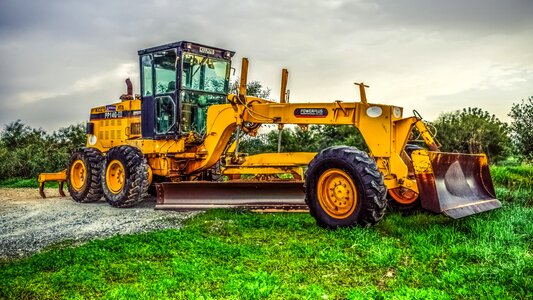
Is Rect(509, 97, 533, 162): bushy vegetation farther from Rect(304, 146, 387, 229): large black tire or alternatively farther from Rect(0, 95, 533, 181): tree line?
Rect(304, 146, 387, 229): large black tire

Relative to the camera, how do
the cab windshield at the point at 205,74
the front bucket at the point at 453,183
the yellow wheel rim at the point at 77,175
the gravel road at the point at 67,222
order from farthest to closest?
the yellow wheel rim at the point at 77,175 → the cab windshield at the point at 205,74 → the gravel road at the point at 67,222 → the front bucket at the point at 453,183

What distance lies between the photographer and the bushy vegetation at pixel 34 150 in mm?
22828

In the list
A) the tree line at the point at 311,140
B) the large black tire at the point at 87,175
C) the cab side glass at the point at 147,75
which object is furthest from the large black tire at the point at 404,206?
the tree line at the point at 311,140

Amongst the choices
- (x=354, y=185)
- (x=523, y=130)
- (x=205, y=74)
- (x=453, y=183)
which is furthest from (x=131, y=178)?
(x=523, y=130)

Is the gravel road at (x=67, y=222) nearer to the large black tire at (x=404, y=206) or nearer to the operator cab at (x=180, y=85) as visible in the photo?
the operator cab at (x=180, y=85)

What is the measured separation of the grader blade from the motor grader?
2 centimetres

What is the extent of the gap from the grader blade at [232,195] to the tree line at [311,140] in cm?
974

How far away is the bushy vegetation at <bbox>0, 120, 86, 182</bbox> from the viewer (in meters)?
22.8

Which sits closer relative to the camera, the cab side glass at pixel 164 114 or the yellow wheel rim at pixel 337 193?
the yellow wheel rim at pixel 337 193

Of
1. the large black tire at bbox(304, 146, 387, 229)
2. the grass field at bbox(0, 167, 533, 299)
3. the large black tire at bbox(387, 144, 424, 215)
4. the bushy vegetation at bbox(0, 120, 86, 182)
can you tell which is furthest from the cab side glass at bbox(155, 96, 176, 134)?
the bushy vegetation at bbox(0, 120, 86, 182)

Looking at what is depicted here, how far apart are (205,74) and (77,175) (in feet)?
14.4

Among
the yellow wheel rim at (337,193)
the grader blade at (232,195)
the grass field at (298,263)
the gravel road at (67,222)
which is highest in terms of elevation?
the yellow wheel rim at (337,193)

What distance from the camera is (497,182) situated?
41.1ft

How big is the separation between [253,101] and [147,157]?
11.4ft
